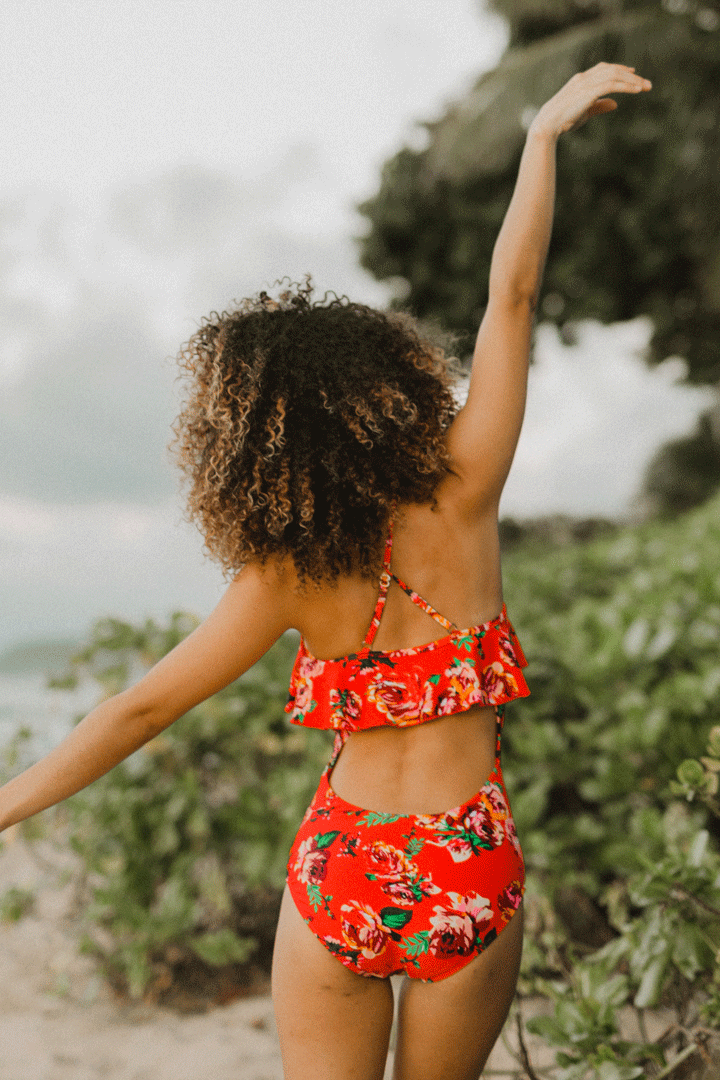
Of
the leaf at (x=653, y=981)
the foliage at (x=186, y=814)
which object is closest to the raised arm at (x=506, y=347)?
the leaf at (x=653, y=981)

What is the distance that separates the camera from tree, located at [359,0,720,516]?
396 inches

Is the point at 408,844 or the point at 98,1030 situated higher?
the point at 408,844

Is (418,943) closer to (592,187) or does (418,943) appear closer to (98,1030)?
(98,1030)

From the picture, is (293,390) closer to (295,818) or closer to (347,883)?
(347,883)

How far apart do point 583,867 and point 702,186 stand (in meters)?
9.83

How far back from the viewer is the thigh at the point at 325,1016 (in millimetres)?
→ 1354

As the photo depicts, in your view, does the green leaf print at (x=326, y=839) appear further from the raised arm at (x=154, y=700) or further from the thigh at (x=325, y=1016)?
the raised arm at (x=154, y=700)

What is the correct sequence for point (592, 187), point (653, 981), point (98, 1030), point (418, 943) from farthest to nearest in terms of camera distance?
1. point (592, 187)
2. point (98, 1030)
3. point (653, 981)
4. point (418, 943)

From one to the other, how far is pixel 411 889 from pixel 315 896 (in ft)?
0.54

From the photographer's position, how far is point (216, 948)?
2.97 m

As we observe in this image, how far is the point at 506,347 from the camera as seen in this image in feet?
4.72

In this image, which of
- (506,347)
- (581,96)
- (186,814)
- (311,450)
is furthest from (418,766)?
(186,814)

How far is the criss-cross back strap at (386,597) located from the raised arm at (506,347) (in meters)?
0.17

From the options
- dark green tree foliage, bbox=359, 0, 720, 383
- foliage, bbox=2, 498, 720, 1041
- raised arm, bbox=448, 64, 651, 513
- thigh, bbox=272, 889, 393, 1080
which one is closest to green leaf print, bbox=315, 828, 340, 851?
thigh, bbox=272, 889, 393, 1080
